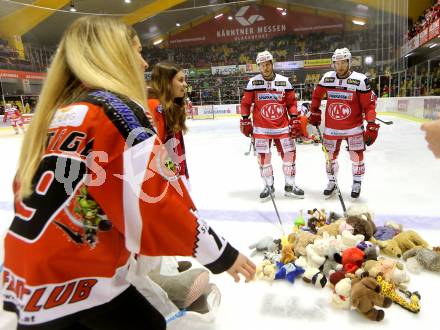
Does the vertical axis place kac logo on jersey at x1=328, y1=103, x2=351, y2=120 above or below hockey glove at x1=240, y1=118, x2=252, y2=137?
above

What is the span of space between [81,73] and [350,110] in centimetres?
311

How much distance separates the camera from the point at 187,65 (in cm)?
1766

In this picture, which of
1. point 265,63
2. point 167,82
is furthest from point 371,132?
point 167,82

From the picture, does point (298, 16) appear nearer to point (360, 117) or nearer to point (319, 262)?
point (360, 117)

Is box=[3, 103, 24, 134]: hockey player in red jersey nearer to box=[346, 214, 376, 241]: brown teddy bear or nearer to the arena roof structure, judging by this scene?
the arena roof structure

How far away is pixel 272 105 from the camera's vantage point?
3.70 meters

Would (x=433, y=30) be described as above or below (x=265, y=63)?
above

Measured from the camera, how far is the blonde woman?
2.47 ft

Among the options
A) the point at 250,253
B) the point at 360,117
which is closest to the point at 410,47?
the point at 360,117

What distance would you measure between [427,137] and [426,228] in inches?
73.1

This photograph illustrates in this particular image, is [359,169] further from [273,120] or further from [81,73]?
[81,73]

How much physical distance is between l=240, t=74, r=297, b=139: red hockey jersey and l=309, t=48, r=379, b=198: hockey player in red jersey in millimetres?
383

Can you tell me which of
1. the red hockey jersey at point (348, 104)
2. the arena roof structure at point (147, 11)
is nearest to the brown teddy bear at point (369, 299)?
the red hockey jersey at point (348, 104)

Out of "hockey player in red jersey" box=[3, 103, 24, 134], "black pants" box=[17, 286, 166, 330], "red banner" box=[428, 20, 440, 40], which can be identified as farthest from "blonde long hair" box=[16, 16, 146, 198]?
"hockey player in red jersey" box=[3, 103, 24, 134]
